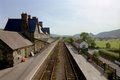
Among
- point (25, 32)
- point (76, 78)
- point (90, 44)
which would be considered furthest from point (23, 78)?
point (90, 44)

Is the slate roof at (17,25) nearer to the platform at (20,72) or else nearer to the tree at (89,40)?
the platform at (20,72)

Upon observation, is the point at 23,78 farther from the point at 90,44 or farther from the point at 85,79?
the point at 90,44

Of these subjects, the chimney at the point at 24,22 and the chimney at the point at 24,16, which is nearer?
the chimney at the point at 24,16

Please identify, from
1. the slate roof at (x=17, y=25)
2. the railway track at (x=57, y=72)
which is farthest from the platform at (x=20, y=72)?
the slate roof at (x=17, y=25)

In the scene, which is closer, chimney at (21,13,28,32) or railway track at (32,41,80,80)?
railway track at (32,41,80,80)


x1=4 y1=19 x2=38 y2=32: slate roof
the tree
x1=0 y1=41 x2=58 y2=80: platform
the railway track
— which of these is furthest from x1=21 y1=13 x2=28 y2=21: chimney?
the tree

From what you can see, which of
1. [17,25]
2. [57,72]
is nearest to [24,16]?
[17,25]

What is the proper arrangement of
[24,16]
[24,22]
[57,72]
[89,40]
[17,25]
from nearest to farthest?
[57,72], [24,16], [24,22], [17,25], [89,40]

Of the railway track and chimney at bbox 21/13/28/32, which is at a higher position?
chimney at bbox 21/13/28/32

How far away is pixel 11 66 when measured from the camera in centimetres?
3400

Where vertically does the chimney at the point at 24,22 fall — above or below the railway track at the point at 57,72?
above

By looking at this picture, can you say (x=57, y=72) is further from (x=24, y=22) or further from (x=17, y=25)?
(x=17, y=25)

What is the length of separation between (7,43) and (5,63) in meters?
3.08

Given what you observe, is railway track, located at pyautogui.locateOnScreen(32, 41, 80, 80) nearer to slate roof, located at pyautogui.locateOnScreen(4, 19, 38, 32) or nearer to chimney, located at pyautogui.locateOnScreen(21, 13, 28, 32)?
chimney, located at pyautogui.locateOnScreen(21, 13, 28, 32)
